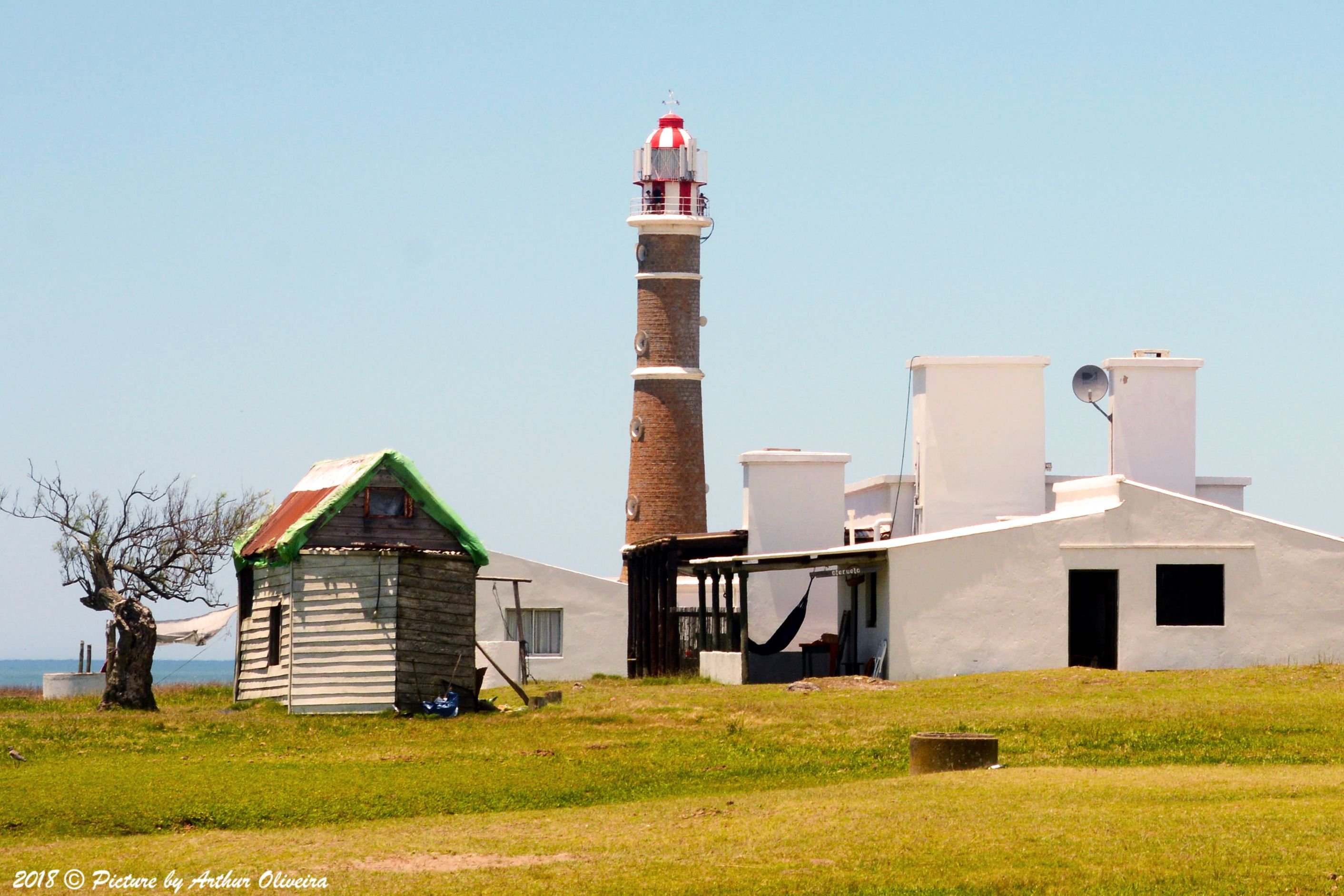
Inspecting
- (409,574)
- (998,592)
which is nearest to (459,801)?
(409,574)

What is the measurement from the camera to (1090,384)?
4016 centimetres

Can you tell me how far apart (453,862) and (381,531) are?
45.9ft

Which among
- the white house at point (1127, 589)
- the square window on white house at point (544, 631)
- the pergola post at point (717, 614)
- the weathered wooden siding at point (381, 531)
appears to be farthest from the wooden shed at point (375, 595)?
the square window on white house at point (544, 631)

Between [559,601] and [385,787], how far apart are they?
898 inches

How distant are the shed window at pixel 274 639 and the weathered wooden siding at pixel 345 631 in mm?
1167

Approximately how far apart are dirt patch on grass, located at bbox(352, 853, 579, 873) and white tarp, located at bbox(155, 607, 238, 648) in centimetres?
3790

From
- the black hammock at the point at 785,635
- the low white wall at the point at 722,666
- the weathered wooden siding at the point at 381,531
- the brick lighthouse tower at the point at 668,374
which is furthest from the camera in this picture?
the brick lighthouse tower at the point at 668,374

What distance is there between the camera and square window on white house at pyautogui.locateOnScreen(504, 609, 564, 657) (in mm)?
41000

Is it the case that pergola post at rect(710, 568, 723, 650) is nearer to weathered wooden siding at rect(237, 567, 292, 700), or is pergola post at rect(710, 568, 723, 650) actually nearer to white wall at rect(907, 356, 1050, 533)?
white wall at rect(907, 356, 1050, 533)

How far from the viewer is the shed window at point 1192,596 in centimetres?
3253

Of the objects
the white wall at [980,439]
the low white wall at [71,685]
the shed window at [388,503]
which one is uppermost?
the white wall at [980,439]

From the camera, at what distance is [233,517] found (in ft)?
157

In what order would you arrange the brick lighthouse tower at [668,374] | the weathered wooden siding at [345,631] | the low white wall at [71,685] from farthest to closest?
the brick lighthouse tower at [668,374]
the low white wall at [71,685]
the weathered wooden siding at [345,631]

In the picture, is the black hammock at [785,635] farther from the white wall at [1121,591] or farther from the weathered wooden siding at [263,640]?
the weathered wooden siding at [263,640]
